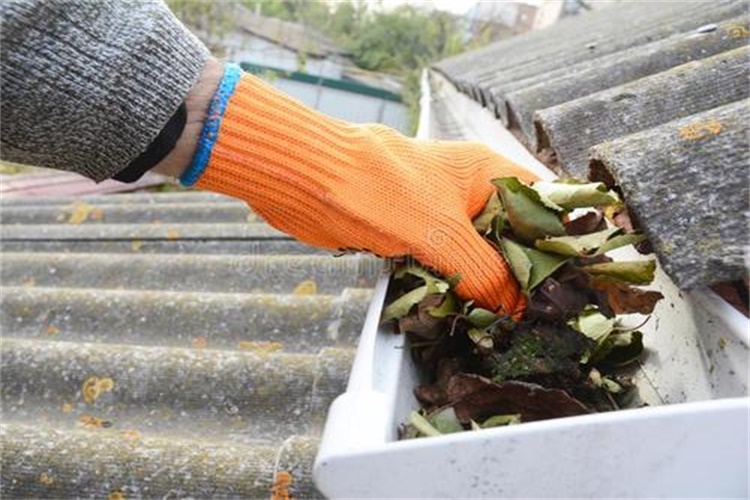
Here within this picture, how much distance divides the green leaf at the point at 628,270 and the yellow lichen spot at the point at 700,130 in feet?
0.59

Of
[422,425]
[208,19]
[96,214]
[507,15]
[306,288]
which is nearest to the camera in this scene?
[422,425]

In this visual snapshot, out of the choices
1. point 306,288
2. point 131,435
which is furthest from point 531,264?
point 306,288

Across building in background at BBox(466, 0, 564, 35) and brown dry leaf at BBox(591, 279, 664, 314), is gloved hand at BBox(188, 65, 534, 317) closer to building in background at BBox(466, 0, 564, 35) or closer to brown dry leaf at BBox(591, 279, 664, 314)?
brown dry leaf at BBox(591, 279, 664, 314)

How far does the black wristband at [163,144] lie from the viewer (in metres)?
0.92

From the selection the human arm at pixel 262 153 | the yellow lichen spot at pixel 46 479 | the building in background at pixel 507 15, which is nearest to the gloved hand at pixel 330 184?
the human arm at pixel 262 153

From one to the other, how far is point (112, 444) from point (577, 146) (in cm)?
95

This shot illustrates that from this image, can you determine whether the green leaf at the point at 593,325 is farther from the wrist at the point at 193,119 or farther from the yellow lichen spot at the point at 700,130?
the wrist at the point at 193,119

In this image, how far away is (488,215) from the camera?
101cm

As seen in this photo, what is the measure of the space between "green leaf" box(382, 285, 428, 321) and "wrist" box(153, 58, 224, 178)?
1.15ft

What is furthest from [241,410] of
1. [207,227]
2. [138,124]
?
[207,227]

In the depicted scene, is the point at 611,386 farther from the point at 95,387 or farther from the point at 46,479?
the point at 95,387

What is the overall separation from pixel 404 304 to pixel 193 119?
388mm

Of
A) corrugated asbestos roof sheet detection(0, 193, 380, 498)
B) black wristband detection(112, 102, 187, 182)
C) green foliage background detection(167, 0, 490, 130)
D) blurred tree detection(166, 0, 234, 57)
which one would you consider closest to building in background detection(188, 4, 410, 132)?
blurred tree detection(166, 0, 234, 57)

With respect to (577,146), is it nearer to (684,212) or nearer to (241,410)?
(684,212)
